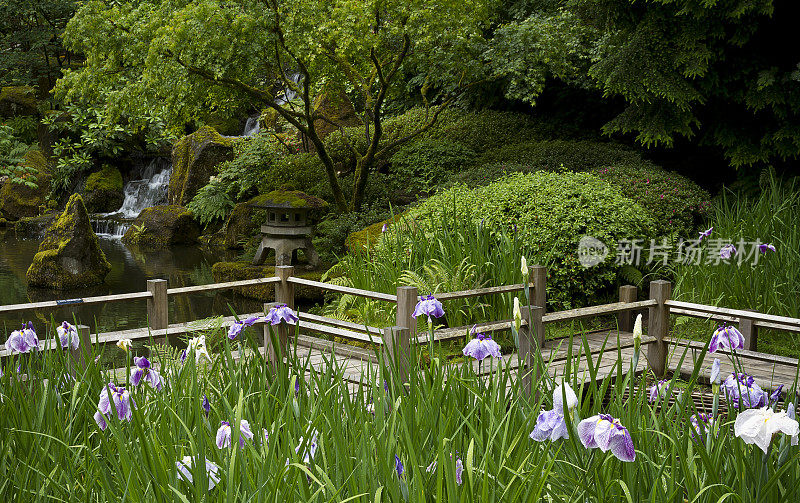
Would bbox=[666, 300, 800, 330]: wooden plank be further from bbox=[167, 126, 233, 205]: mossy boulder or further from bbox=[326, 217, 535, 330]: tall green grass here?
bbox=[167, 126, 233, 205]: mossy boulder

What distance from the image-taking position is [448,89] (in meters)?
12.5

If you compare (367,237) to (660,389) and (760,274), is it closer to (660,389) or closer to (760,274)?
(760,274)

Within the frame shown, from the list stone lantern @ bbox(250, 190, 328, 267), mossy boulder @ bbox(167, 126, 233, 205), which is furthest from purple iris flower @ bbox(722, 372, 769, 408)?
mossy boulder @ bbox(167, 126, 233, 205)

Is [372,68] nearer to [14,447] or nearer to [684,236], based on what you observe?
[684,236]

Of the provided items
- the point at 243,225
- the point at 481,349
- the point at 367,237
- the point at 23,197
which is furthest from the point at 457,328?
the point at 23,197

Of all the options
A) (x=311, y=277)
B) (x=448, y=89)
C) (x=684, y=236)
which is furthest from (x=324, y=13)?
(x=684, y=236)

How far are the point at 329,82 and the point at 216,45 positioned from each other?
2525 mm

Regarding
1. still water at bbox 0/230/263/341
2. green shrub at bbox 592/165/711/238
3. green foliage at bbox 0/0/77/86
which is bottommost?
still water at bbox 0/230/263/341

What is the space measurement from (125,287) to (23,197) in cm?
910

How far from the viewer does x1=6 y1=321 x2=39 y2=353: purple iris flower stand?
10.5ft

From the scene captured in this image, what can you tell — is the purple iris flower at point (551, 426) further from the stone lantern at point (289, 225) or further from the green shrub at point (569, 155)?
the stone lantern at point (289, 225)

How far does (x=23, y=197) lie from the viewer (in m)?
19.6

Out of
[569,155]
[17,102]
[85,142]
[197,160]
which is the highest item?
[17,102]

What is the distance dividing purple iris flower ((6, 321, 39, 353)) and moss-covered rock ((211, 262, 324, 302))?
7.12 m
